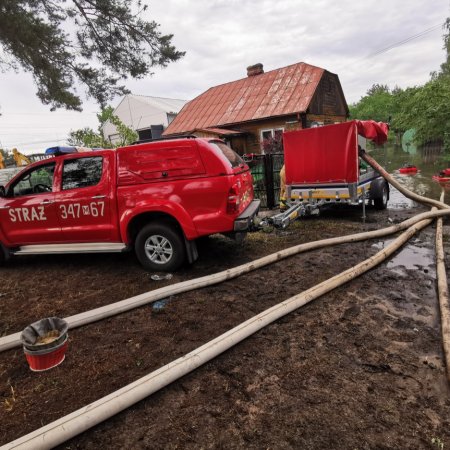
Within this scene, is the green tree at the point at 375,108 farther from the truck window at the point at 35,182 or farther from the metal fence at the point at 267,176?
the truck window at the point at 35,182

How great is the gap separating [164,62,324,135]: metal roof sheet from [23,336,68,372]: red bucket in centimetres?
1653

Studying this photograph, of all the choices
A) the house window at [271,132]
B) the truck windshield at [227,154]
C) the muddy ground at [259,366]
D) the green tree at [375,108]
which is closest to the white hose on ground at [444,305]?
the muddy ground at [259,366]

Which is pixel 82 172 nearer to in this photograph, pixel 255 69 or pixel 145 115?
pixel 255 69

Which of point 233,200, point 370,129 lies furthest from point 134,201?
point 370,129

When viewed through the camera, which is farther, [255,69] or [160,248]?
[255,69]

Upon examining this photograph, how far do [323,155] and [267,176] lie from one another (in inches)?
81.7

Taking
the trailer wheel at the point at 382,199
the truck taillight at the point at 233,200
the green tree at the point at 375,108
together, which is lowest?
the trailer wheel at the point at 382,199

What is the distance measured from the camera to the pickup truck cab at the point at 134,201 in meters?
4.30

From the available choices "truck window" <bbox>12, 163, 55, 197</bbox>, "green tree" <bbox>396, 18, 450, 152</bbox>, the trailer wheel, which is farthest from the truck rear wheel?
"green tree" <bbox>396, 18, 450, 152</bbox>

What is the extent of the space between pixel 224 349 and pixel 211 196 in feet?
7.10

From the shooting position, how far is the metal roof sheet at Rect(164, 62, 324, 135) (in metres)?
17.6

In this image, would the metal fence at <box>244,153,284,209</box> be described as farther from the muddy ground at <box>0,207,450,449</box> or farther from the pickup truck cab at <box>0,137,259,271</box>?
the muddy ground at <box>0,207,450,449</box>

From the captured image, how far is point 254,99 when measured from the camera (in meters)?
19.6

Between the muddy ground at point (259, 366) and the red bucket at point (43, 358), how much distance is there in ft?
0.22
